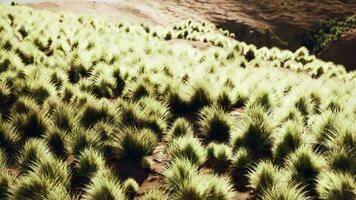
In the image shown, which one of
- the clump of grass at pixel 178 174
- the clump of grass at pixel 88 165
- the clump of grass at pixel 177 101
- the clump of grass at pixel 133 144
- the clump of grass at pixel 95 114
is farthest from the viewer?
the clump of grass at pixel 177 101

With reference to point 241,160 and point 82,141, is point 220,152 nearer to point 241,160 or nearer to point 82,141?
point 241,160

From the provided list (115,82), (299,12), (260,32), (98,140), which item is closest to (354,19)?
(299,12)

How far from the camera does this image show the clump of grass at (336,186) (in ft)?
15.7

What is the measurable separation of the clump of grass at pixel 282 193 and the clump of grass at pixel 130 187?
1713mm

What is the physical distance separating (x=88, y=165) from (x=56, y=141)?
3.44ft

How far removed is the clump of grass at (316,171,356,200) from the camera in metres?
Result: 4.77

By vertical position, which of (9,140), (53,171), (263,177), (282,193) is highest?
(282,193)

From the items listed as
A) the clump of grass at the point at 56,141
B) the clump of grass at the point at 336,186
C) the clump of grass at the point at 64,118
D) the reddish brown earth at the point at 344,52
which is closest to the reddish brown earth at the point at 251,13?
the reddish brown earth at the point at 344,52

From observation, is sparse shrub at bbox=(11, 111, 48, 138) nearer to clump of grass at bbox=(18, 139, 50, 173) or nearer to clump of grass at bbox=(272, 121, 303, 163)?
clump of grass at bbox=(18, 139, 50, 173)

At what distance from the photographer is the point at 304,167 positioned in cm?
554

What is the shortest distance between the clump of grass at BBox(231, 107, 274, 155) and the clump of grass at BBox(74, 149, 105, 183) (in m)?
2.13

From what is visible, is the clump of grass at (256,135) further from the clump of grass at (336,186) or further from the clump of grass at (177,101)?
the clump of grass at (177,101)

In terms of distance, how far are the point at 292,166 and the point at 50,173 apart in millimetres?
3247

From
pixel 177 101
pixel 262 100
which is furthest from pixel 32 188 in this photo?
pixel 262 100
